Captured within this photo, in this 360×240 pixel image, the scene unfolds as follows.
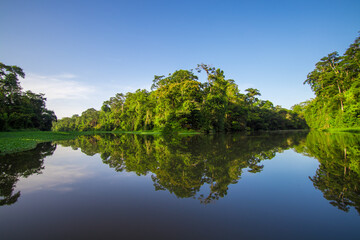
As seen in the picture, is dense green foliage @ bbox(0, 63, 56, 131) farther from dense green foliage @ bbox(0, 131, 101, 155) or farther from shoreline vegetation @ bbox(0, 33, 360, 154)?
dense green foliage @ bbox(0, 131, 101, 155)

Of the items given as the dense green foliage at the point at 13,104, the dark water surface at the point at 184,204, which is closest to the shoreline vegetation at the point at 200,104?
the dense green foliage at the point at 13,104

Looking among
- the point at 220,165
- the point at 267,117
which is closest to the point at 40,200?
the point at 220,165

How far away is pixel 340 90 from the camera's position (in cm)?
2877

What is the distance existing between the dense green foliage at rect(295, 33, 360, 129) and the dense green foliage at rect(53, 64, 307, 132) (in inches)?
636

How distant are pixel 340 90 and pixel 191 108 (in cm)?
2580

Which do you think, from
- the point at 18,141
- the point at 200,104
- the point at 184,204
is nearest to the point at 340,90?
the point at 200,104

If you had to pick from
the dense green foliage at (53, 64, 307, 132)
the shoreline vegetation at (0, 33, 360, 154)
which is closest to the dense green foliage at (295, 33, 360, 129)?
the shoreline vegetation at (0, 33, 360, 154)

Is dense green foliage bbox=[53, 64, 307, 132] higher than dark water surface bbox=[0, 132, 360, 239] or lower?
higher

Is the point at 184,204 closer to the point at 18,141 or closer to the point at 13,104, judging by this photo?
the point at 18,141

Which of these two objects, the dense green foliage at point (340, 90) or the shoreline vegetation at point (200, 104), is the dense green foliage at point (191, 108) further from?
the dense green foliage at point (340, 90)

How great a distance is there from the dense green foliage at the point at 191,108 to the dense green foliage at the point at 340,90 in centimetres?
1615

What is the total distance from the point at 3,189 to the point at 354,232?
687cm

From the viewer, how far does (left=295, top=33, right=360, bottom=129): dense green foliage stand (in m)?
23.9

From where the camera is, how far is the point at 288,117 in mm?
65125
